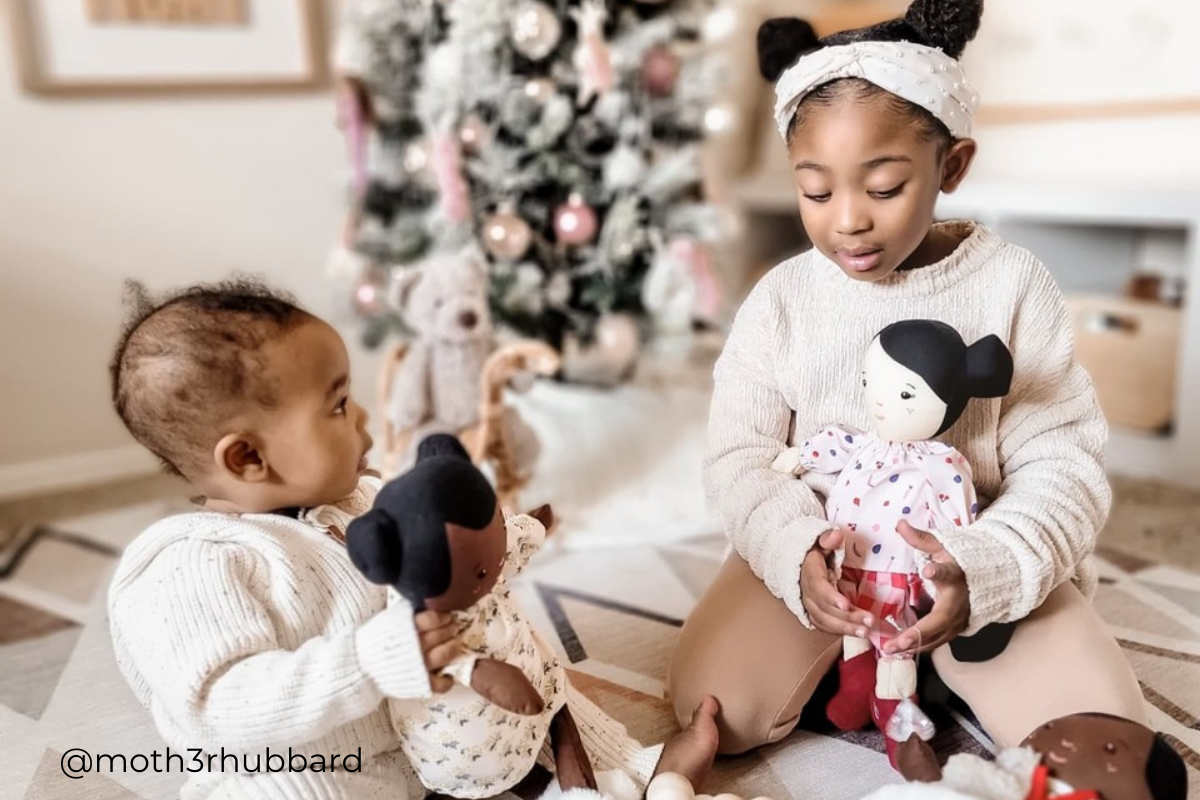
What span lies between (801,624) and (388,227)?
1.29 meters

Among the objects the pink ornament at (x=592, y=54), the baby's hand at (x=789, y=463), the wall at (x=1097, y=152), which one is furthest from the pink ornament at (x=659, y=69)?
the baby's hand at (x=789, y=463)

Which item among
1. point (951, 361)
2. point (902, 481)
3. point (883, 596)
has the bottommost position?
point (883, 596)

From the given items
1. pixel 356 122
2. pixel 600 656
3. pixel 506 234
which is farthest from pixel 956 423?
pixel 356 122

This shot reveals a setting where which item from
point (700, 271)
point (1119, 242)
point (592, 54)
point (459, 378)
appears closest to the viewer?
point (459, 378)

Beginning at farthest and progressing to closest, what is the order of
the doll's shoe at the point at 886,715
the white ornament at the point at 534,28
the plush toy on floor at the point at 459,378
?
the white ornament at the point at 534,28, the plush toy on floor at the point at 459,378, the doll's shoe at the point at 886,715

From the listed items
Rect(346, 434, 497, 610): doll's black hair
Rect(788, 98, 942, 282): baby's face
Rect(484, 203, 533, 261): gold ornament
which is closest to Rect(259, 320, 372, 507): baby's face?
Rect(346, 434, 497, 610): doll's black hair

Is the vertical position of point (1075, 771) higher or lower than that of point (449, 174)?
lower

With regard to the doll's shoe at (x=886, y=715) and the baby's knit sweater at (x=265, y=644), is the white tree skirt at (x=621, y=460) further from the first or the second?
the baby's knit sweater at (x=265, y=644)

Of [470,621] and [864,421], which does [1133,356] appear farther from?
[470,621]

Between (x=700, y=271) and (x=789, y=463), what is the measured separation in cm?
89

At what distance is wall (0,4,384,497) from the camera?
2.05m

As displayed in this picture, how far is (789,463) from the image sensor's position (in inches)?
42.4

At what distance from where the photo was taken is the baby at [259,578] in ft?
2.63

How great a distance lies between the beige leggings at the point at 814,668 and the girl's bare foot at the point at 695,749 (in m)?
0.02
